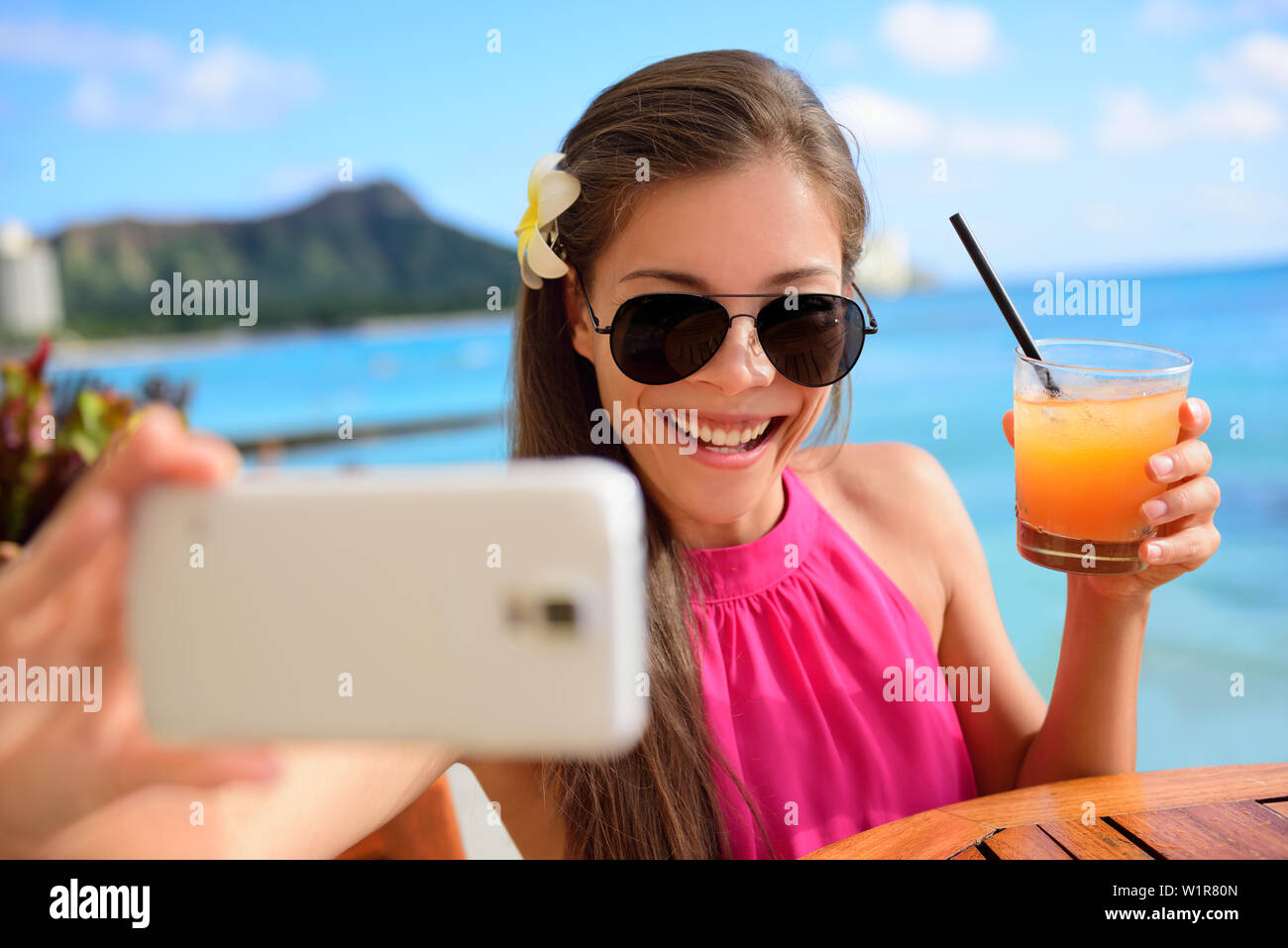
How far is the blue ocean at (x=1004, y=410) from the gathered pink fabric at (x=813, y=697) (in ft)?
2.52

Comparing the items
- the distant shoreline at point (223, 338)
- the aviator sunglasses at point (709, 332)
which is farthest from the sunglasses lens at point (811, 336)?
the distant shoreline at point (223, 338)

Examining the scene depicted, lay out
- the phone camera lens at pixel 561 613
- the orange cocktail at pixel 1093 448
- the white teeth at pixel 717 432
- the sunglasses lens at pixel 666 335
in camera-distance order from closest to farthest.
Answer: the phone camera lens at pixel 561 613 < the orange cocktail at pixel 1093 448 < the sunglasses lens at pixel 666 335 < the white teeth at pixel 717 432

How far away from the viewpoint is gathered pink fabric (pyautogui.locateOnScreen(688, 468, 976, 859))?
5.75 feet

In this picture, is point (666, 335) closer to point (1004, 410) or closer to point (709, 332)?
point (709, 332)

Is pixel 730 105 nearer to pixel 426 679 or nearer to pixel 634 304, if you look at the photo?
pixel 634 304

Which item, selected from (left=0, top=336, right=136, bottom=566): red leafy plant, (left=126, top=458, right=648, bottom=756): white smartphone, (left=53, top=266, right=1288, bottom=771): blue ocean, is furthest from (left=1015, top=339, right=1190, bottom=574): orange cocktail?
(left=0, top=336, right=136, bottom=566): red leafy plant

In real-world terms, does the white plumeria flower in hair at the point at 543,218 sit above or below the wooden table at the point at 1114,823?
above

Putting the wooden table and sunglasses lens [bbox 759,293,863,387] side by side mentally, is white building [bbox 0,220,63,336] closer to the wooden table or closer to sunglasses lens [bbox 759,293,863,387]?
sunglasses lens [bbox 759,293,863,387]

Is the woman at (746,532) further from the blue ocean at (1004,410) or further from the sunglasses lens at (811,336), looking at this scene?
the blue ocean at (1004,410)

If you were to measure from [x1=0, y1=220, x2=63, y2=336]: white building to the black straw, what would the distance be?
2697 centimetres

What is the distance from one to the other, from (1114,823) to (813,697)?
65cm

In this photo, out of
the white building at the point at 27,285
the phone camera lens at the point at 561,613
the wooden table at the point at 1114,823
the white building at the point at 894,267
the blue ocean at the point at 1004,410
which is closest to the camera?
the phone camera lens at the point at 561,613

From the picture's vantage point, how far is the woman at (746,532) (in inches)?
63.6

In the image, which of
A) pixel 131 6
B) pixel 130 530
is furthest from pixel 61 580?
pixel 131 6
